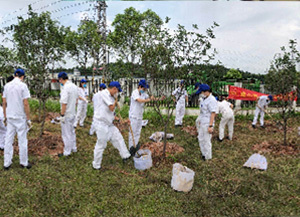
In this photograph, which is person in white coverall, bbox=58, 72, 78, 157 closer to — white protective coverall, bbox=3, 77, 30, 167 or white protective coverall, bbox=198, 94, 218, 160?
white protective coverall, bbox=3, 77, 30, 167

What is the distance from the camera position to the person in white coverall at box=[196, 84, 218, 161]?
5.23m

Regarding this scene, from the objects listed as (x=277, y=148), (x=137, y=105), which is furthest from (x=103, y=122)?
(x=277, y=148)

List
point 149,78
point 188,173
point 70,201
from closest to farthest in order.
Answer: point 70,201, point 188,173, point 149,78

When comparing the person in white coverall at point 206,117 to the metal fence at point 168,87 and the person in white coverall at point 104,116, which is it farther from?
the person in white coverall at point 104,116

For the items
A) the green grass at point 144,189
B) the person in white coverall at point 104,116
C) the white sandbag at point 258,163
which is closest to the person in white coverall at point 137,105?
the person in white coverall at point 104,116

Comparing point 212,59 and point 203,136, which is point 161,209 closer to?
point 203,136

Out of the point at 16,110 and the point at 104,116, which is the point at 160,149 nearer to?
the point at 104,116

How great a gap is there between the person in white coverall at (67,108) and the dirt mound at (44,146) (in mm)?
471

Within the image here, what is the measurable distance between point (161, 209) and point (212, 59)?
3.19 metres

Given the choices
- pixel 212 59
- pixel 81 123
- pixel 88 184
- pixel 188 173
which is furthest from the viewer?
pixel 81 123

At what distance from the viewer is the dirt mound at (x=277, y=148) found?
6203mm

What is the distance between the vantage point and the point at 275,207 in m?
3.50

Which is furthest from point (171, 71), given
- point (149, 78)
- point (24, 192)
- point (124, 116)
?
point (124, 116)

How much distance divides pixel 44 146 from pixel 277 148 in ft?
21.1
